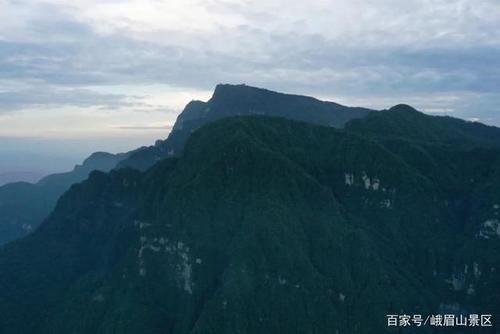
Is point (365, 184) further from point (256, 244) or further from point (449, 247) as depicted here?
point (256, 244)

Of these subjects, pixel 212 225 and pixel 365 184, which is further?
pixel 365 184

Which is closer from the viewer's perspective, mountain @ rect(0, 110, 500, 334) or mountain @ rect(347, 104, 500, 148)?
mountain @ rect(0, 110, 500, 334)

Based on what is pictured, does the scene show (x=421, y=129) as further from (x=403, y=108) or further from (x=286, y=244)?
(x=286, y=244)

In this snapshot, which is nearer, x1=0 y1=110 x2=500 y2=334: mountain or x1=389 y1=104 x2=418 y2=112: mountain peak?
x1=0 y1=110 x2=500 y2=334: mountain

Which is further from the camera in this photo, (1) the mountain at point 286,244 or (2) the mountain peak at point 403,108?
(2) the mountain peak at point 403,108

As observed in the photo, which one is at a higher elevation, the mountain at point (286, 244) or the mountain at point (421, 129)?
the mountain at point (421, 129)

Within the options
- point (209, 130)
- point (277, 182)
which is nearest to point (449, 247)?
point (277, 182)

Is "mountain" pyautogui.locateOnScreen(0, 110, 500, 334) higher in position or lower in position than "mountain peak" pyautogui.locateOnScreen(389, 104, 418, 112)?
lower

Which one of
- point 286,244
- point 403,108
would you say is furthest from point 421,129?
point 286,244
